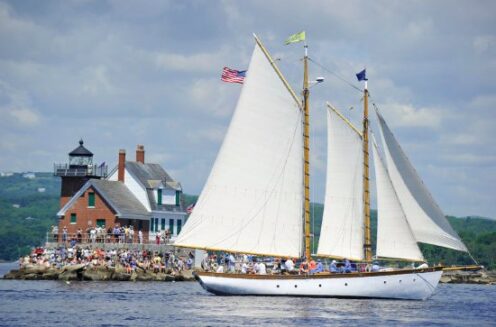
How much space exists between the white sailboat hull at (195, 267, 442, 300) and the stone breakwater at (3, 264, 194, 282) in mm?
27062

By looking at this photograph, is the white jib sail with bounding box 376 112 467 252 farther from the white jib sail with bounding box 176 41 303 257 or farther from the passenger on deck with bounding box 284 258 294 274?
the passenger on deck with bounding box 284 258 294 274

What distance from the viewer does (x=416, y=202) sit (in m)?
68.4

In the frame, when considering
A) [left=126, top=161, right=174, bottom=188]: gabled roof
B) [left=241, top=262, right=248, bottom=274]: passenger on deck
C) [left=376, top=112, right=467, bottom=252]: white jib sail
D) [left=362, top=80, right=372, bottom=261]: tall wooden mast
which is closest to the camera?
[left=376, top=112, right=467, bottom=252]: white jib sail

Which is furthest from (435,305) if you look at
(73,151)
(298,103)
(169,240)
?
(73,151)

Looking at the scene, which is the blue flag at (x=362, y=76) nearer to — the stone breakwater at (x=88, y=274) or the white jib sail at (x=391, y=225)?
the white jib sail at (x=391, y=225)

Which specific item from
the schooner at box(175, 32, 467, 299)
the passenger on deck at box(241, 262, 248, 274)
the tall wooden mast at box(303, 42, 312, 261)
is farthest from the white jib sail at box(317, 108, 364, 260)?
the passenger on deck at box(241, 262, 248, 274)

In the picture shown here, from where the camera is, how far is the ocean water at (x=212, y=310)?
55.8 metres

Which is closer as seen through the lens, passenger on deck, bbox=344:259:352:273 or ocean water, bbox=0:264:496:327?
ocean water, bbox=0:264:496:327

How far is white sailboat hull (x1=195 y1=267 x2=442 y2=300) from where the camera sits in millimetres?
68438

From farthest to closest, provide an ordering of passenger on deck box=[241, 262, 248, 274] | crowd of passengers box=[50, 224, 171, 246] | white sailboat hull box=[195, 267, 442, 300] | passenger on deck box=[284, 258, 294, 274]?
crowd of passengers box=[50, 224, 171, 246] → passenger on deck box=[241, 262, 248, 274] → passenger on deck box=[284, 258, 294, 274] → white sailboat hull box=[195, 267, 442, 300]

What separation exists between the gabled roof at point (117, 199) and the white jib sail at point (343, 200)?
4010 cm

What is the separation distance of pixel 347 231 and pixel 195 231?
32.6 ft

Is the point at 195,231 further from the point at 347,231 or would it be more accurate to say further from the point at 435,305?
the point at 435,305

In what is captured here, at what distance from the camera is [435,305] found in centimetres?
6925
